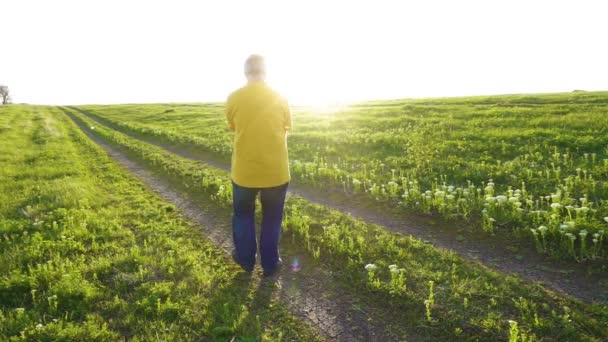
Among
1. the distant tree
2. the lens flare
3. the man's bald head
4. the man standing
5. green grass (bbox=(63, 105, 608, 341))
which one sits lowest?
the lens flare

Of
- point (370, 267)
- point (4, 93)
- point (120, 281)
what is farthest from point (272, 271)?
point (4, 93)

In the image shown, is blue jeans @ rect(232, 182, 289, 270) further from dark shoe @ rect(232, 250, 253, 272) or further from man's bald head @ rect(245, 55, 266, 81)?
man's bald head @ rect(245, 55, 266, 81)

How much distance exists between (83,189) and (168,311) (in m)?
8.58

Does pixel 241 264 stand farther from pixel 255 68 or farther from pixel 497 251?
pixel 497 251

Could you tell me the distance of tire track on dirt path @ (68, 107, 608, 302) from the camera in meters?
5.75

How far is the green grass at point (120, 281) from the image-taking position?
5.06 meters

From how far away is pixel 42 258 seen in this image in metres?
7.06

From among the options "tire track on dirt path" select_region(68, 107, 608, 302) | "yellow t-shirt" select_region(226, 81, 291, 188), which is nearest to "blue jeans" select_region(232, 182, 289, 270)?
"yellow t-shirt" select_region(226, 81, 291, 188)

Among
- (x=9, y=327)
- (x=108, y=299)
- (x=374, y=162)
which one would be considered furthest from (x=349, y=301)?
(x=374, y=162)

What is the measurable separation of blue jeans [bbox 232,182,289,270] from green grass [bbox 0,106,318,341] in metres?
0.42

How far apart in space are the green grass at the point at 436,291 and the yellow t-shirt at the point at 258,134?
212 centimetres

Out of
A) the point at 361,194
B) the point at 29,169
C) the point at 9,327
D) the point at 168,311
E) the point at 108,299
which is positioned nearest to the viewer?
the point at 9,327

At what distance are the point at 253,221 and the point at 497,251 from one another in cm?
444

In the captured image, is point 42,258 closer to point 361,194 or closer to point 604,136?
point 361,194
